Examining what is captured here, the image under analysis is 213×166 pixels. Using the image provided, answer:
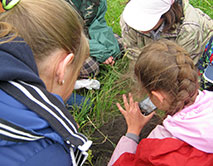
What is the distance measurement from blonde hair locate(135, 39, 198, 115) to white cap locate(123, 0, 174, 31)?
610 millimetres

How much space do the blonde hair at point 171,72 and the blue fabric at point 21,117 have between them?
0.60m

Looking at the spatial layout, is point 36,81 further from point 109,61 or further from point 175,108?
point 109,61

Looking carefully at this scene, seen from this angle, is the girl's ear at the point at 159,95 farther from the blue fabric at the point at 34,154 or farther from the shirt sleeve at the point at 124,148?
the blue fabric at the point at 34,154

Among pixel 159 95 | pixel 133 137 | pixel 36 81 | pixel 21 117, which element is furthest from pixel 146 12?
pixel 21 117

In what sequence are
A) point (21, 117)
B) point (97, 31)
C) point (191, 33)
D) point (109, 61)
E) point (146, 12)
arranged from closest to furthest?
point (21, 117)
point (146, 12)
point (191, 33)
point (109, 61)
point (97, 31)

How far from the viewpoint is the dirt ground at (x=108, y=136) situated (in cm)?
166

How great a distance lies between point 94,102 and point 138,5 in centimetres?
93

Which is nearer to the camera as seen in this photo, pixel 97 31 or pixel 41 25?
pixel 41 25

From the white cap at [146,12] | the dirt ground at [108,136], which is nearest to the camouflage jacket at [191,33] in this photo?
the white cap at [146,12]

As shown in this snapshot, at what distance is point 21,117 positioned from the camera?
2.22 ft

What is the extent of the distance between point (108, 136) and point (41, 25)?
1218 mm

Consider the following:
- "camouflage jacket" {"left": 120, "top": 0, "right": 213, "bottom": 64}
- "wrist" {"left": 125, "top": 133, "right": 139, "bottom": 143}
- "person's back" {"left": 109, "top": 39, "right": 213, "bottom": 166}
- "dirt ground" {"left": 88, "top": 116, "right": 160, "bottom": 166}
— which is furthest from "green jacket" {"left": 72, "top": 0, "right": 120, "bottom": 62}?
"person's back" {"left": 109, "top": 39, "right": 213, "bottom": 166}

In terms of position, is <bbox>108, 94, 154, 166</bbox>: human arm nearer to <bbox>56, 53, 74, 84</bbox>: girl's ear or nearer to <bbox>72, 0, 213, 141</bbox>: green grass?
<bbox>72, 0, 213, 141</bbox>: green grass

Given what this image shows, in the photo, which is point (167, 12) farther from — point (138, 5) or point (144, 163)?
point (144, 163)
